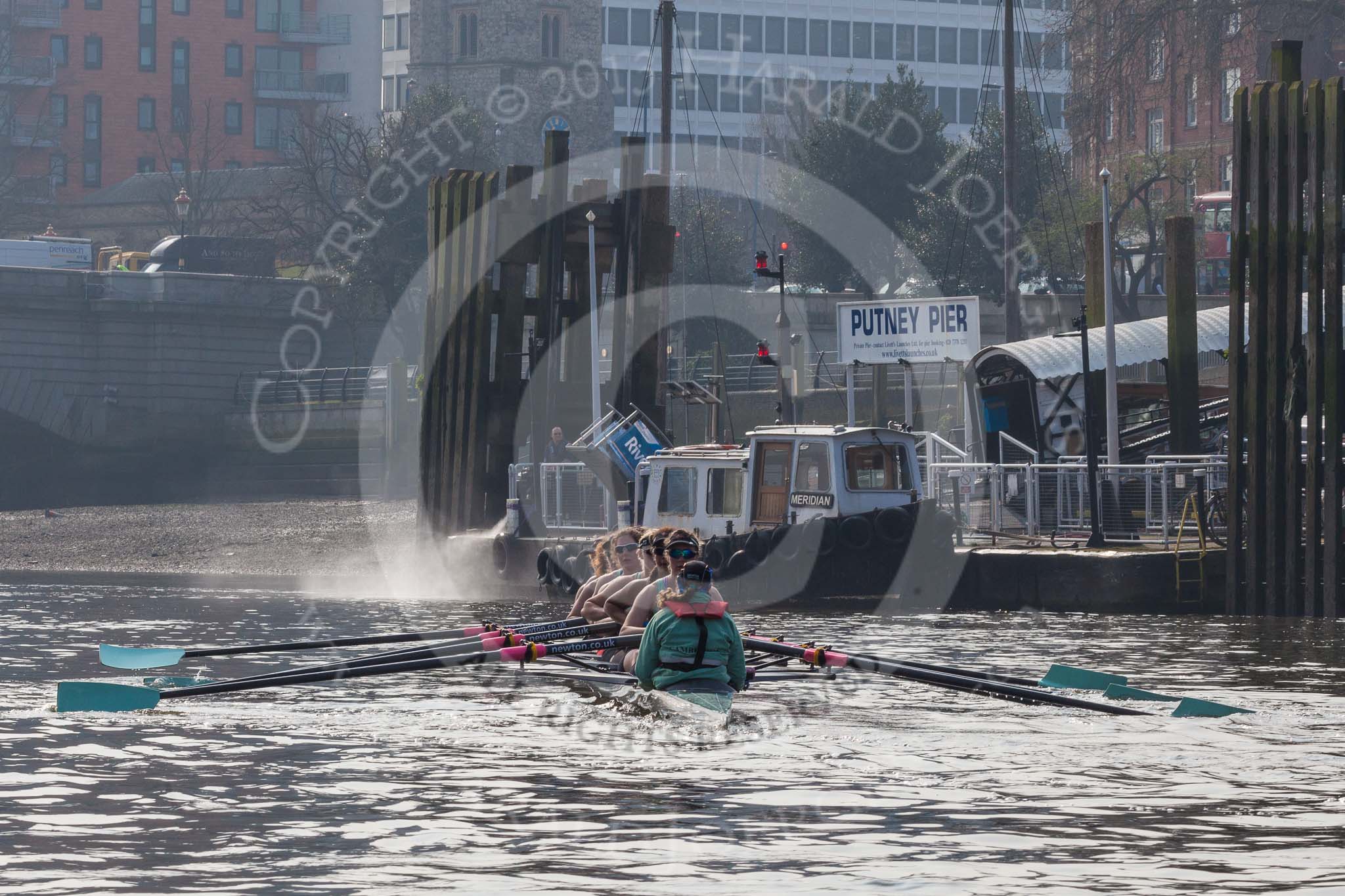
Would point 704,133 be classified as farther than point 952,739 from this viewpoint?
Yes

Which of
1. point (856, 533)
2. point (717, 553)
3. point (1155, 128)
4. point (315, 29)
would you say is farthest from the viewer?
point (315, 29)

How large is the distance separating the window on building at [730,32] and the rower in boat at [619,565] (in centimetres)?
9520

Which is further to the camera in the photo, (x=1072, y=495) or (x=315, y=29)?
(x=315, y=29)

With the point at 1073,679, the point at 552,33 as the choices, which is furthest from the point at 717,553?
the point at 552,33

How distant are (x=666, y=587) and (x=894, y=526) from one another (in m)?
10.9

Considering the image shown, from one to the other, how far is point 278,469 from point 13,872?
1966 inches

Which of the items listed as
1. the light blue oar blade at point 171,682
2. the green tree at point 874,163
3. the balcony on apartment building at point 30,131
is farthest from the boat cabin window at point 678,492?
the balcony on apartment building at point 30,131

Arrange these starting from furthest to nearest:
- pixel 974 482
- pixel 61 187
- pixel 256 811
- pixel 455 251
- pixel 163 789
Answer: pixel 61 187 < pixel 455 251 < pixel 974 482 < pixel 163 789 < pixel 256 811

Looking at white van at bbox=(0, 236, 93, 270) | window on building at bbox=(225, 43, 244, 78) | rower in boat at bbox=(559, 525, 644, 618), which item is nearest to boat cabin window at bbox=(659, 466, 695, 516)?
rower in boat at bbox=(559, 525, 644, 618)

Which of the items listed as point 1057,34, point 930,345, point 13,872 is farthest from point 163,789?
point 1057,34

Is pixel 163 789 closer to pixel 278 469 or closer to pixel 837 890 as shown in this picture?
pixel 837 890

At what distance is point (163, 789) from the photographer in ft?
44.3

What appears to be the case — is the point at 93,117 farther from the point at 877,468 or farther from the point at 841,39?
the point at 877,468

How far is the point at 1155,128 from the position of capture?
278 ft
